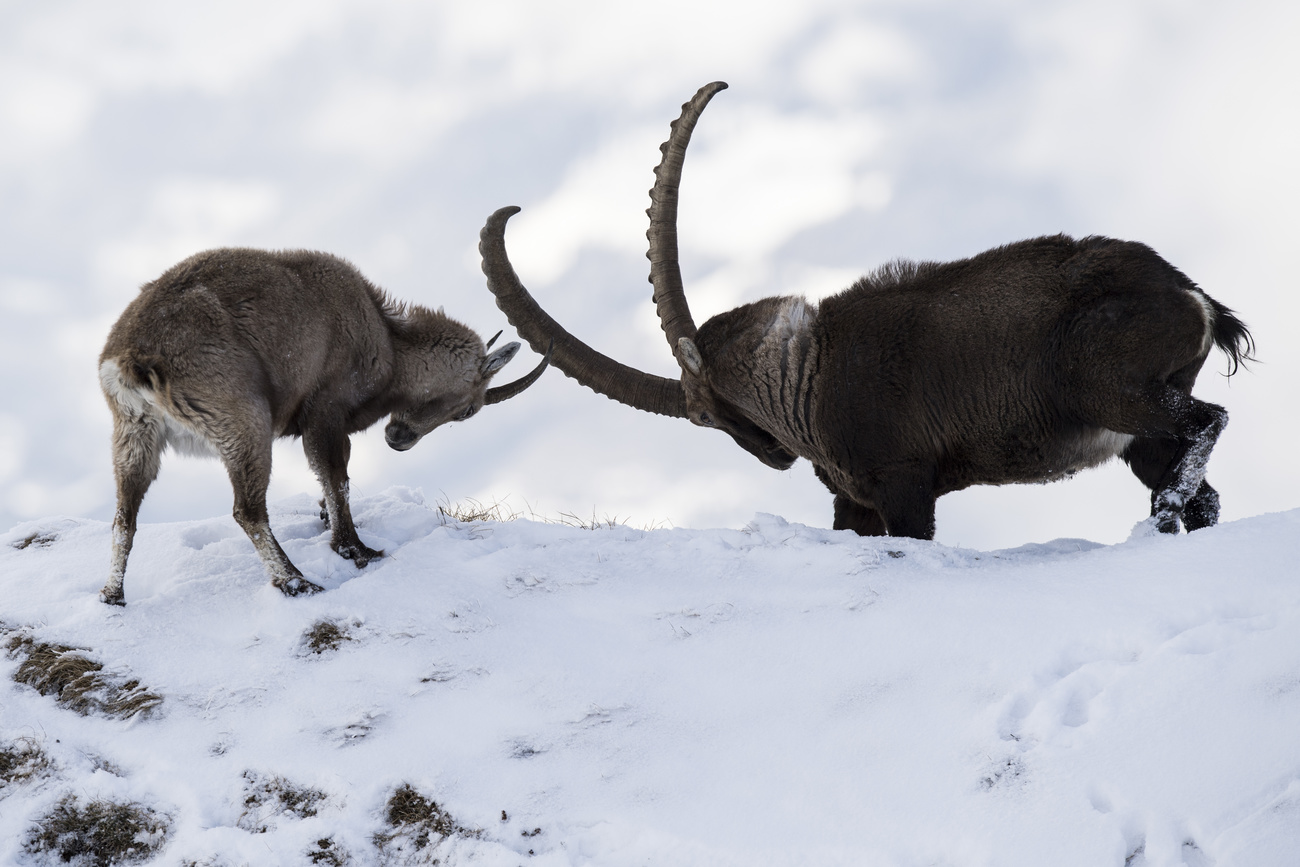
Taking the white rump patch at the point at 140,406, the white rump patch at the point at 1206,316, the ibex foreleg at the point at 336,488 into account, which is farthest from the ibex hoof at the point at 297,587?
the white rump patch at the point at 1206,316

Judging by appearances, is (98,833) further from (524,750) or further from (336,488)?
(336,488)

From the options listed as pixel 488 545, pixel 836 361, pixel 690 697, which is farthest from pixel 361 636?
pixel 836 361

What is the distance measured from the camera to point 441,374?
721 centimetres

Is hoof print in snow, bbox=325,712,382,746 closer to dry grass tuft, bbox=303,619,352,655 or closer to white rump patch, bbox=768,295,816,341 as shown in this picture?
dry grass tuft, bbox=303,619,352,655

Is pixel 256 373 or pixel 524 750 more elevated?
pixel 256 373

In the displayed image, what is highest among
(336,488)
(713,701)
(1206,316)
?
(1206,316)

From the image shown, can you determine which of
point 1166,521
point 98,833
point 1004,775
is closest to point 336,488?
point 98,833

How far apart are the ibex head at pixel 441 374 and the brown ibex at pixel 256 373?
35 millimetres

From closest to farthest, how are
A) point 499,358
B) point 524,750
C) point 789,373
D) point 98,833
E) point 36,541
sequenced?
point 98,833, point 524,750, point 789,373, point 36,541, point 499,358

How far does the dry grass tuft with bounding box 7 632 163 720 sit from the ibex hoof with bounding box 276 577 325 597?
861 mm

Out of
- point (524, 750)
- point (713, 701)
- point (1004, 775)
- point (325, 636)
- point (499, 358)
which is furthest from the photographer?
point (499, 358)

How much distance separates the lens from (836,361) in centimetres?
649

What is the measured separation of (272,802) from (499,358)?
3.92 m

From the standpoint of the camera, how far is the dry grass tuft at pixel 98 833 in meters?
4.05
